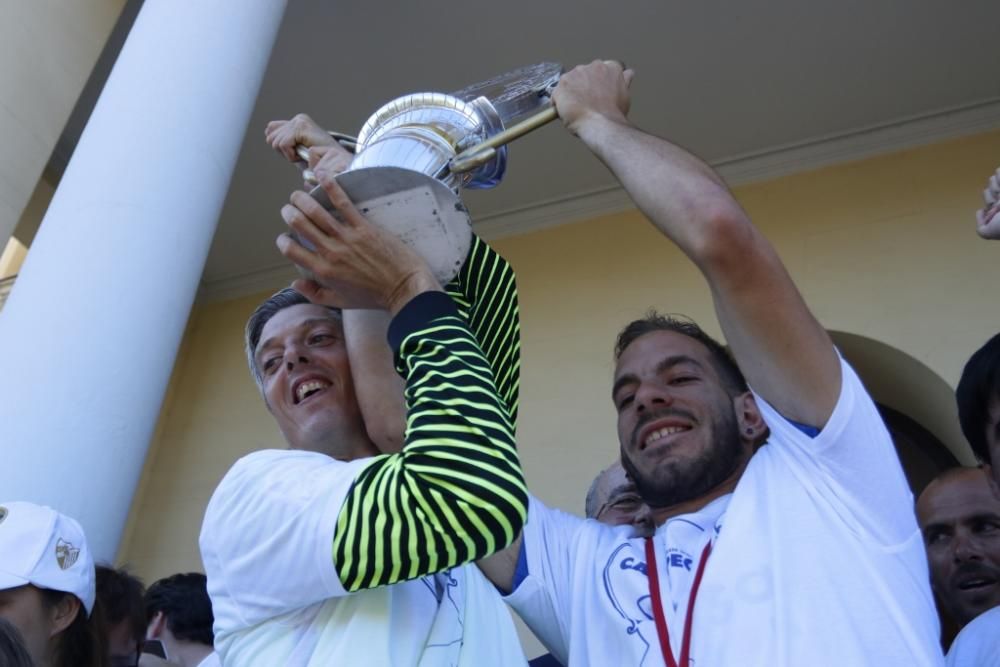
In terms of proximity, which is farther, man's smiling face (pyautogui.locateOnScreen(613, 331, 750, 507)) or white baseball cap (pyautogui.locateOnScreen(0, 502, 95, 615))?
man's smiling face (pyautogui.locateOnScreen(613, 331, 750, 507))

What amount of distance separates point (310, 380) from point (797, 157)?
401cm

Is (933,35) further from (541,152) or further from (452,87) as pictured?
(452,87)

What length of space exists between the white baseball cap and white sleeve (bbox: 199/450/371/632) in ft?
1.51

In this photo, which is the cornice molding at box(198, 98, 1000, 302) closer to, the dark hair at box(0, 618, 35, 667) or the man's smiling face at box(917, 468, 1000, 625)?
the man's smiling face at box(917, 468, 1000, 625)

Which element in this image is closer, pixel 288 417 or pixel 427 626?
pixel 427 626

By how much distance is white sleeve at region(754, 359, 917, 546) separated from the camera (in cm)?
132

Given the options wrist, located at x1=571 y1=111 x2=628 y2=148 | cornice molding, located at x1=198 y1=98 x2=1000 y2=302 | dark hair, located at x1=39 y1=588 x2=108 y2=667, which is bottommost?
dark hair, located at x1=39 y1=588 x2=108 y2=667

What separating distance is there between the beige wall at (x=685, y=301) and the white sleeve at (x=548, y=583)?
2.84 m

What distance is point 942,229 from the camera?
4.49m

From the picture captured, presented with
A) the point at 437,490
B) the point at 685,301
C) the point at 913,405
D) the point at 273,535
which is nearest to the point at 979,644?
the point at 437,490

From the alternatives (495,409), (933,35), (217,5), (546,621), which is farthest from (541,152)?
(495,409)

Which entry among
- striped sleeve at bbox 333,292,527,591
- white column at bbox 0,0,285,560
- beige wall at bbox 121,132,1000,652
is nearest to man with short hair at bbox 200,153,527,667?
striped sleeve at bbox 333,292,527,591

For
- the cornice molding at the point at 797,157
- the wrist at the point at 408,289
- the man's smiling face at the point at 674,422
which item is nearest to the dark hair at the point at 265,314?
the wrist at the point at 408,289

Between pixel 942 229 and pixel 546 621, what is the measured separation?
11.7 ft
